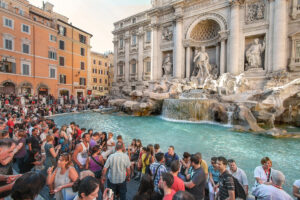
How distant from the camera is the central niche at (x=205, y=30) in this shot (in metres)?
17.7

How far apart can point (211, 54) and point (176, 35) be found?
471 cm

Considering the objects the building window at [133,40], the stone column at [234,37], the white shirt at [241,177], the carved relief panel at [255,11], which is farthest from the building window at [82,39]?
the white shirt at [241,177]

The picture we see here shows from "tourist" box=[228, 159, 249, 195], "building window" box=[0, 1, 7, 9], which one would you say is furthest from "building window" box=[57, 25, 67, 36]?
"tourist" box=[228, 159, 249, 195]

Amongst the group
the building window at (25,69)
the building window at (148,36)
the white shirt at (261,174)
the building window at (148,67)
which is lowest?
the white shirt at (261,174)

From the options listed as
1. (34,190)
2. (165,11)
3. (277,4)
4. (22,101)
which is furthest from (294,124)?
(22,101)

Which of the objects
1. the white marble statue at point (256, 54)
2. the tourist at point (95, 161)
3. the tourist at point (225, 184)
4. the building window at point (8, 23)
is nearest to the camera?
the tourist at point (225, 184)

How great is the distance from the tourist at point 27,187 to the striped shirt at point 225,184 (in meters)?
2.22

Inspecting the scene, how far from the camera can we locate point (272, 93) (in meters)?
9.98

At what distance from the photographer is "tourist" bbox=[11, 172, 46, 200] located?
134 cm

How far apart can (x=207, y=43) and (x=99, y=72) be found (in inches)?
1088

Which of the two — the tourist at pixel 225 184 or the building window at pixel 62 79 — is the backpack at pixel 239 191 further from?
the building window at pixel 62 79

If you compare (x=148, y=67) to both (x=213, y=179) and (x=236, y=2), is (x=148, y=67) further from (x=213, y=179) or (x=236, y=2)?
(x=213, y=179)

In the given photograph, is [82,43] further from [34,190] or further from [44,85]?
[34,190]

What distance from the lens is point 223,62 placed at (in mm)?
16281
